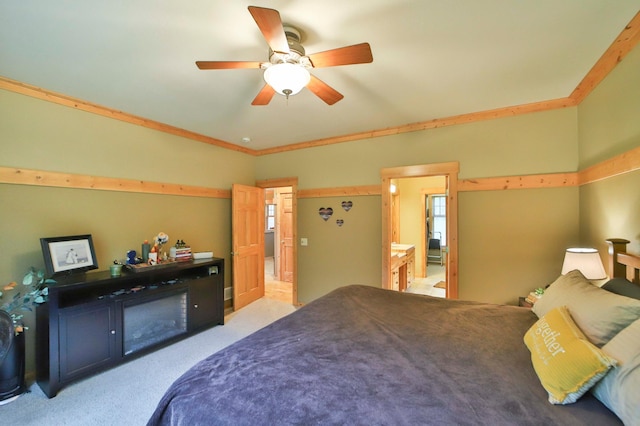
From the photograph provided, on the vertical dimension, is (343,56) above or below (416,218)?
above

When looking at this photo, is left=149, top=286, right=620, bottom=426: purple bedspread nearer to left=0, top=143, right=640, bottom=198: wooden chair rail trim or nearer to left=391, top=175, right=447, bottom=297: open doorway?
left=0, top=143, right=640, bottom=198: wooden chair rail trim

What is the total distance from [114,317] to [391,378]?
2.82 m

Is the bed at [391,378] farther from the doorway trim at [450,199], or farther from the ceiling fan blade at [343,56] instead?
the ceiling fan blade at [343,56]

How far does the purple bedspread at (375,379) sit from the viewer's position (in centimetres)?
100

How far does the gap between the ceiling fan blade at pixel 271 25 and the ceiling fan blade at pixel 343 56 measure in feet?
0.70

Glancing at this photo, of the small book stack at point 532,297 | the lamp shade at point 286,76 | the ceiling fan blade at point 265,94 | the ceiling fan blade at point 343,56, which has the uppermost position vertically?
the ceiling fan blade at point 265,94

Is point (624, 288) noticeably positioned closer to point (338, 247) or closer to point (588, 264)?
point (588, 264)

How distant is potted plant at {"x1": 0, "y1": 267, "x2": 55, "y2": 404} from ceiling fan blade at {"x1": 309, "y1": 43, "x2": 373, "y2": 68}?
9.61ft

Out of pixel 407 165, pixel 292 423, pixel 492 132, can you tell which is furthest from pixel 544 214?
pixel 292 423

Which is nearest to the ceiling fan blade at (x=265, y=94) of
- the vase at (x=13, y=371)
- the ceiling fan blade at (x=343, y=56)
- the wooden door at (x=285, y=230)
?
the ceiling fan blade at (x=343, y=56)

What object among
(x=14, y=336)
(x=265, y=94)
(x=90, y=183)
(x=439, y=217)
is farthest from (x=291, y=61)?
(x=439, y=217)

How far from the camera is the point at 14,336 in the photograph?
2.24 meters

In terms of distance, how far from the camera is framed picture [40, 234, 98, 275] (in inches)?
100

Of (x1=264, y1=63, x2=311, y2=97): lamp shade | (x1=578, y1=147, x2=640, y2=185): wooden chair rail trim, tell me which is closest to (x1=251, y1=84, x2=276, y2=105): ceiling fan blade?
(x1=264, y1=63, x2=311, y2=97): lamp shade
